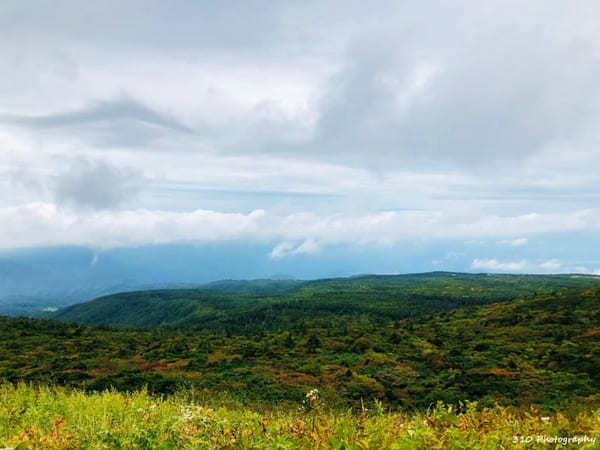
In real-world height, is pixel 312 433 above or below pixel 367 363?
above

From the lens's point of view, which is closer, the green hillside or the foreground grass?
the foreground grass

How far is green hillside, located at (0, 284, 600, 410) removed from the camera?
84.4 feet

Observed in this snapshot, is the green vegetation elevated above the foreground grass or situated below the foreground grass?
below

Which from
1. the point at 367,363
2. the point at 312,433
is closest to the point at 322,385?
the point at 367,363

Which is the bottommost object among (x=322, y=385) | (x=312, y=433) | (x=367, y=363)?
(x=367, y=363)

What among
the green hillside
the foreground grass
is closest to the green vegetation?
the foreground grass

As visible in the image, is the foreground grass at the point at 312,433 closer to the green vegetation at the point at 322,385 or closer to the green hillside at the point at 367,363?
the green vegetation at the point at 322,385

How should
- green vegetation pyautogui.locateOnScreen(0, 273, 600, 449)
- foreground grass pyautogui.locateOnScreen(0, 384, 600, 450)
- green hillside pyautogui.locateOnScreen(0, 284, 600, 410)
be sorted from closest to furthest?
foreground grass pyautogui.locateOnScreen(0, 384, 600, 450)
green vegetation pyautogui.locateOnScreen(0, 273, 600, 449)
green hillside pyautogui.locateOnScreen(0, 284, 600, 410)

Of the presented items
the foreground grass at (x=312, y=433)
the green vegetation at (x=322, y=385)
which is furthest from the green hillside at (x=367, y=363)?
the foreground grass at (x=312, y=433)

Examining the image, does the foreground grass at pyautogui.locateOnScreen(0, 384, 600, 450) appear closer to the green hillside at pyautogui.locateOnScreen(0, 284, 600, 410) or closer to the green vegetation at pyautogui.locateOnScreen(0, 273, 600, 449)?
the green vegetation at pyautogui.locateOnScreen(0, 273, 600, 449)

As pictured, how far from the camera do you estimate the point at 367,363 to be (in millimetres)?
35656

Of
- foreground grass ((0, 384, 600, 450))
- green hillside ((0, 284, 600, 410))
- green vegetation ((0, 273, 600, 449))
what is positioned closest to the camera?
foreground grass ((0, 384, 600, 450))

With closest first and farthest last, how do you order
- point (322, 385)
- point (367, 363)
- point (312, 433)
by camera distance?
point (312, 433) < point (322, 385) < point (367, 363)

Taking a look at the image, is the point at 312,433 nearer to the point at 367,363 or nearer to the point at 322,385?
the point at 322,385
